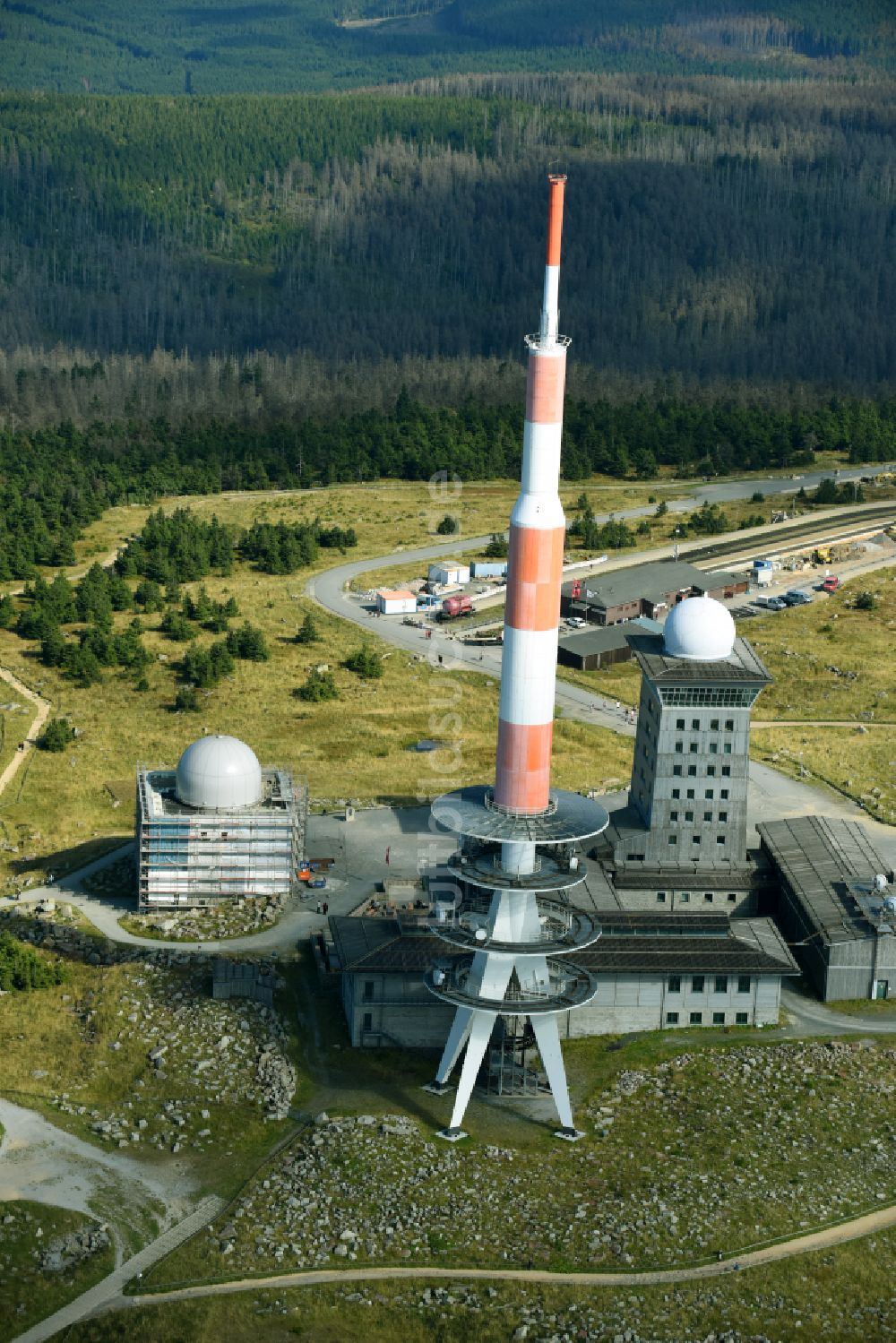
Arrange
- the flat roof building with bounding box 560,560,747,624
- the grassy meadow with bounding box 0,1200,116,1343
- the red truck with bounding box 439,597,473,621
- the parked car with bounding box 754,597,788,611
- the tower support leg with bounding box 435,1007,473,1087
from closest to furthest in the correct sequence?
the grassy meadow with bounding box 0,1200,116,1343 → the tower support leg with bounding box 435,1007,473,1087 → the red truck with bounding box 439,597,473,621 → the flat roof building with bounding box 560,560,747,624 → the parked car with bounding box 754,597,788,611

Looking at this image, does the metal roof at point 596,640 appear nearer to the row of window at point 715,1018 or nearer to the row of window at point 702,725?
the row of window at point 702,725

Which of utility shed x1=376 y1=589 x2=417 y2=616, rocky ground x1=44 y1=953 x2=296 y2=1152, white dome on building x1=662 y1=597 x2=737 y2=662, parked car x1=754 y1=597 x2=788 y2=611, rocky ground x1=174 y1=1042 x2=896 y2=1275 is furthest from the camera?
parked car x1=754 y1=597 x2=788 y2=611

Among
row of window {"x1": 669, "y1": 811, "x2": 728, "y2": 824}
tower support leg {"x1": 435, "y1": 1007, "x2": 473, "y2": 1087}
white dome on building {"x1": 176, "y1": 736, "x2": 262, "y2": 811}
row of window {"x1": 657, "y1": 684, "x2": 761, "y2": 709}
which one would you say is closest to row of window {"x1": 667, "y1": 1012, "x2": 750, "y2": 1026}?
tower support leg {"x1": 435, "y1": 1007, "x2": 473, "y2": 1087}

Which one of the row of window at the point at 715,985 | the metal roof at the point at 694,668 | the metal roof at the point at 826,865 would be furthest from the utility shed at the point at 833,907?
the metal roof at the point at 694,668

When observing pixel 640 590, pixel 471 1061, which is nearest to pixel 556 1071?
pixel 471 1061

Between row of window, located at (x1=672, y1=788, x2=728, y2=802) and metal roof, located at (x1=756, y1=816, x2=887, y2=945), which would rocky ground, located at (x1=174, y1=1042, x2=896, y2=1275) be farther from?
row of window, located at (x1=672, y1=788, x2=728, y2=802)

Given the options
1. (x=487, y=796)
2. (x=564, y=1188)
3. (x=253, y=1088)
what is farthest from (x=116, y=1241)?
(x=487, y=796)

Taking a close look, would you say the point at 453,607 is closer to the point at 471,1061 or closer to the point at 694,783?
the point at 694,783

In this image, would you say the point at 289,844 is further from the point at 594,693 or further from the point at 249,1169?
the point at 594,693
